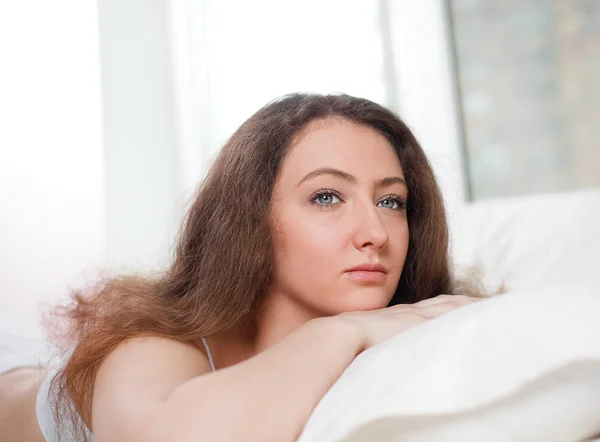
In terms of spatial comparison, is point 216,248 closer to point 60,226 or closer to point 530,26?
point 60,226

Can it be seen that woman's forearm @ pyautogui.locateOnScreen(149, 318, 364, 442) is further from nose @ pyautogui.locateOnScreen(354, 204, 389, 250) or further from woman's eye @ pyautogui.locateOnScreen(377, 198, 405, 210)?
woman's eye @ pyautogui.locateOnScreen(377, 198, 405, 210)

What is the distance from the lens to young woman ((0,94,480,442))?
1.09 meters

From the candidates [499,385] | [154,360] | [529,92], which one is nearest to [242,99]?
[529,92]

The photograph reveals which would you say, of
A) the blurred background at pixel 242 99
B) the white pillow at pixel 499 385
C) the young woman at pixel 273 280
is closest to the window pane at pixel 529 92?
the blurred background at pixel 242 99

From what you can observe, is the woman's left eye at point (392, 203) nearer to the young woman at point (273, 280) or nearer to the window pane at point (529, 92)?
the young woman at point (273, 280)

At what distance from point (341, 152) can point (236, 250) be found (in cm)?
33

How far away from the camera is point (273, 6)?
3729mm

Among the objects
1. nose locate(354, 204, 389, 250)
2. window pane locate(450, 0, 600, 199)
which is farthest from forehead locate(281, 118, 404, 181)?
window pane locate(450, 0, 600, 199)

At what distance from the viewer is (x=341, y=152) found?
1511 millimetres

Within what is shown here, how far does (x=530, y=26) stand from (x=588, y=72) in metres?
0.33

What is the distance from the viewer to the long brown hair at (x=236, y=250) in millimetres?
1364

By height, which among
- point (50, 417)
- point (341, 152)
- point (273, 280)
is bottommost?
point (50, 417)

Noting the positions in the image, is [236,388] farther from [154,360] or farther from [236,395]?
[154,360]

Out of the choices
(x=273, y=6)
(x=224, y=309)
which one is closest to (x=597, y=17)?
(x=273, y=6)
